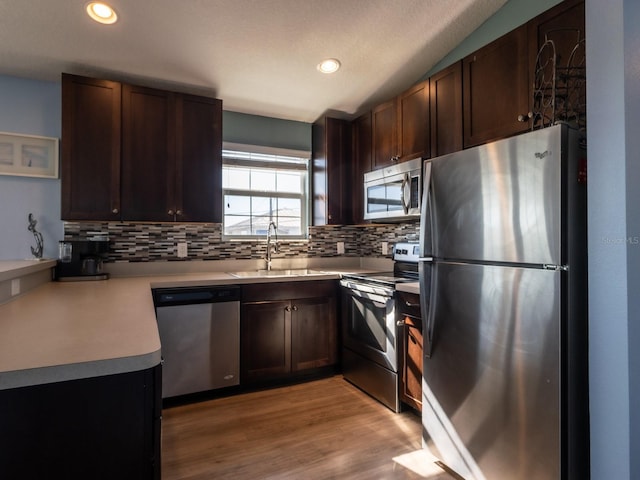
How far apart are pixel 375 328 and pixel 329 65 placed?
6.51 ft

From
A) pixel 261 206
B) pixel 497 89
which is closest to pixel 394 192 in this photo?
pixel 497 89

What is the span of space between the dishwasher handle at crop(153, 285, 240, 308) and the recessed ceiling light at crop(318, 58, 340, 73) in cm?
177

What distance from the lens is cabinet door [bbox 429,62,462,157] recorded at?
225cm

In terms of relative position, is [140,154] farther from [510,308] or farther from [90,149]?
[510,308]

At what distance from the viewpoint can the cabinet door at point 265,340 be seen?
264cm

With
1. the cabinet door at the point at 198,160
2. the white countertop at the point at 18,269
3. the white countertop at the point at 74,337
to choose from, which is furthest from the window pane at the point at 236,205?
the white countertop at the point at 74,337

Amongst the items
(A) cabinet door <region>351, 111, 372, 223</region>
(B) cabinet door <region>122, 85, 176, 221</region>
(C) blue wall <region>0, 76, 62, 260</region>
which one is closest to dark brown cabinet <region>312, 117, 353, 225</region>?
(A) cabinet door <region>351, 111, 372, 223</region>

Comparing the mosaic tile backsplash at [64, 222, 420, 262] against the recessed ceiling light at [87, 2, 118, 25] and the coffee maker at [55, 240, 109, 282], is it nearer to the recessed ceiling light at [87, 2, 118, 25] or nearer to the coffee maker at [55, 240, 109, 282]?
the coffee maker at [55, 240, 109, 282]

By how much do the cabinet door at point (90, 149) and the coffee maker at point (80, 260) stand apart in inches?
8.3

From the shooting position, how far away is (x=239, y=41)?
2350mm

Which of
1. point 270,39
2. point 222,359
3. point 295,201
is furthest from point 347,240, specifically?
point 270,39

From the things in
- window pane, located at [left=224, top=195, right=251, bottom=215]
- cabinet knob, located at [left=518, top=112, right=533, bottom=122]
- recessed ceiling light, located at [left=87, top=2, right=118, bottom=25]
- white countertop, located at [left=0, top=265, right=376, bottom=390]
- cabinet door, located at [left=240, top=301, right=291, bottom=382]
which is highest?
recessed ceiling light, located at [left=87, top=2, right=118, bottom=25]

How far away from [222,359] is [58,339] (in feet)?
5.53

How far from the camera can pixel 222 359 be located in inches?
100
